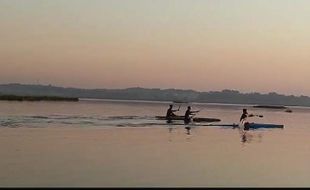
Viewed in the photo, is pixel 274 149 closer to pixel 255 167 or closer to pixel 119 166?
pixel 255 167

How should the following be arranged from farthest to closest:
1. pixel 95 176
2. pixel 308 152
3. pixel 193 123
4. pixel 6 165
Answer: pixel 193 123 → pixel 308 152 → pixel 6 165 → pixel 95 176

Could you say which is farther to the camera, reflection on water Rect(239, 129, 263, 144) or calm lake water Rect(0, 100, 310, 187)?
reflection on water Rect(239, 129, 263, 144)

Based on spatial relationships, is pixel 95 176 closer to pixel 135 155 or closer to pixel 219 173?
pixel 219 173

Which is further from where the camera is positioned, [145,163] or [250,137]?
[250,137]

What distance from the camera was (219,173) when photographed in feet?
62.0

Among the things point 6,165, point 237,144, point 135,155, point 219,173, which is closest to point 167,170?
point 219,173

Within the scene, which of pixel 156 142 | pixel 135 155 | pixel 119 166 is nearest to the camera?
pixel 119 166

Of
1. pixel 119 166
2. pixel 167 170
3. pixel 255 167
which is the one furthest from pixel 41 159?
pixel 255 167

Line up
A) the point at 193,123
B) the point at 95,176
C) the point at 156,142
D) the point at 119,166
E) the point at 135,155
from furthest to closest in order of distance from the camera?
the point at 193,123 < the point at 156,142 < the point at 135,155 < the point at 119,166 < the point at 95,176

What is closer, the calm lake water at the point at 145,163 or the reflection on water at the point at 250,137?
the calm lake water at the point at 145,163

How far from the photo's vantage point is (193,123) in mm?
52938

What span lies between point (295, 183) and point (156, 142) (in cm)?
1399

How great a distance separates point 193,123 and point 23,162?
34.7 m

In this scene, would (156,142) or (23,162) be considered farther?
(156,142)
